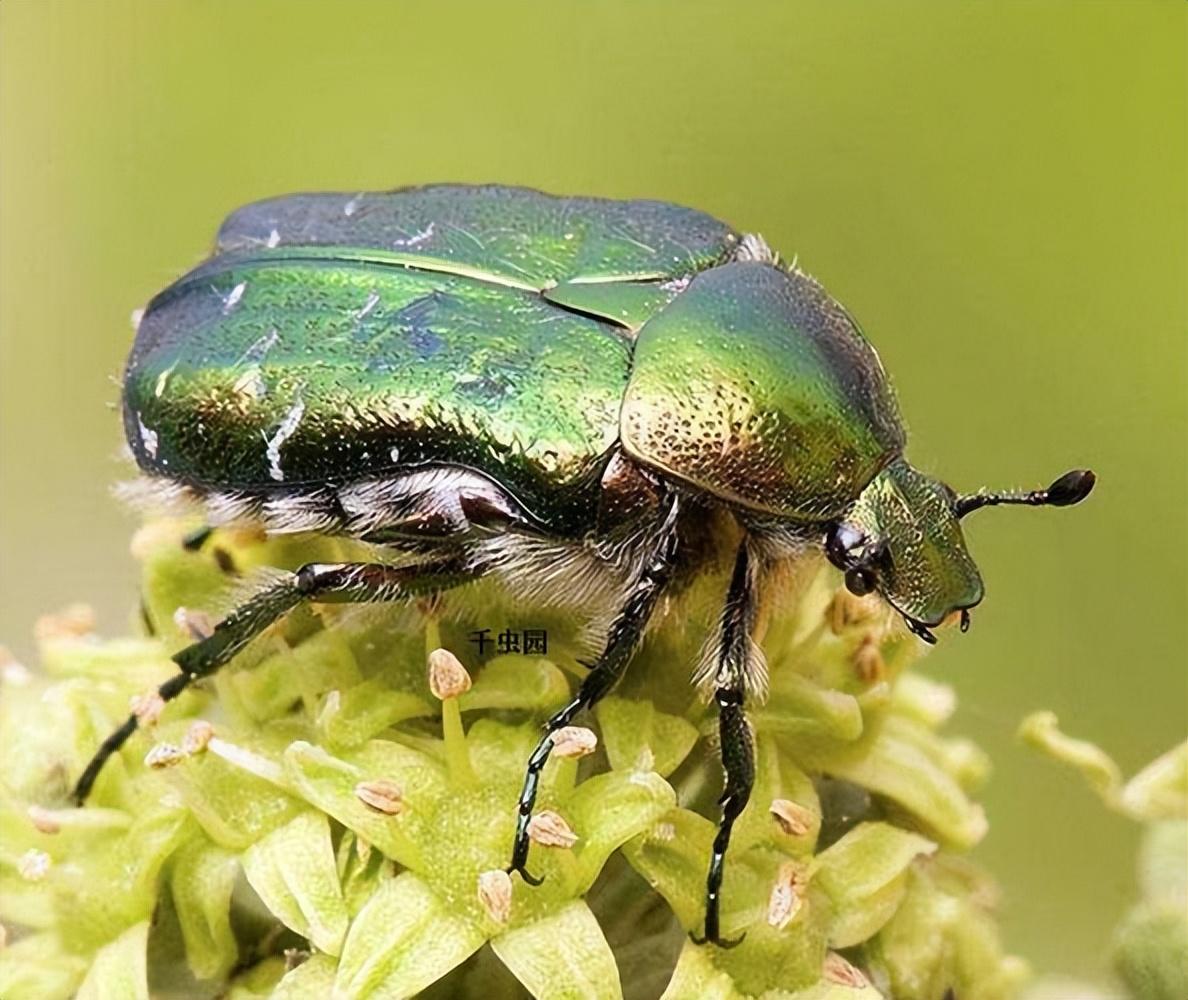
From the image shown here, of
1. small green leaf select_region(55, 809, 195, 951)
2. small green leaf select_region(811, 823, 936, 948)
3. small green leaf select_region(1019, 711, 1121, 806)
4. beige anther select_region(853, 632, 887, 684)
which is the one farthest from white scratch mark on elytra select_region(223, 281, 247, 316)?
small green leaf select_region(1019, 711, 1121, 806)

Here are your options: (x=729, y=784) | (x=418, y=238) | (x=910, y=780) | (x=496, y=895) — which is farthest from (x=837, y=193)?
(x=496, y=895)

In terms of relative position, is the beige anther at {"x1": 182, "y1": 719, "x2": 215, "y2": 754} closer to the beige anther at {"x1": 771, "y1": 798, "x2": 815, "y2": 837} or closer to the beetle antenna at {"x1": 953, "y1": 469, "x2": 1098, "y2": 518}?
the beige anther at {"x1": 771, "y1": 798, "x2": 815, "y2": 837}

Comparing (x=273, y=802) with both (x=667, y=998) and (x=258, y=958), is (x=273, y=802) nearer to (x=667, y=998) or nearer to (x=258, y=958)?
(x=258, y=958)

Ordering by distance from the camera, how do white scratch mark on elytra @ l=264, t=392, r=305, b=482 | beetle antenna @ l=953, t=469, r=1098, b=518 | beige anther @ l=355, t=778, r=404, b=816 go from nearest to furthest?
beige anther @ l=355, t=778, r=404, b=816 → white scratch mark on elytra @ l=264, t=392, r=305, b=482 → beetle antenna @ l=953, t=469, r=1098, b=518

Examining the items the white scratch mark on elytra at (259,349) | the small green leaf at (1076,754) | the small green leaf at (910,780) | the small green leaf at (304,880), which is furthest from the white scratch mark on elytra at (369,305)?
the small green leaf at (1076,754)

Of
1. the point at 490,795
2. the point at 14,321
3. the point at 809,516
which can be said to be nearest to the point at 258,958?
the point at 490,795
